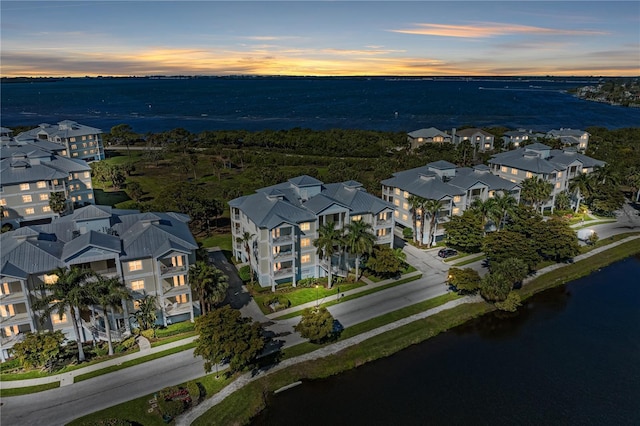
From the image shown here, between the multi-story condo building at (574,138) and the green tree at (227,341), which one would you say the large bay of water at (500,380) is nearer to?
the green tree at (227,341)

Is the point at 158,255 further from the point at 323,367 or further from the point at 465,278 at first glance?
the point at 465,278

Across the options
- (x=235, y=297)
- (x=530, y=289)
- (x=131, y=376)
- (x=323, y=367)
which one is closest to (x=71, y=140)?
(x=235, y=297)

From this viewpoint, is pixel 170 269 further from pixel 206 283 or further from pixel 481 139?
pixel 481 139

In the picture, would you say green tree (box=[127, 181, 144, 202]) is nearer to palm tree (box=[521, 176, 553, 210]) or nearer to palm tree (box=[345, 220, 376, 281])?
palm tree (box=[345, 220, 376, 281])

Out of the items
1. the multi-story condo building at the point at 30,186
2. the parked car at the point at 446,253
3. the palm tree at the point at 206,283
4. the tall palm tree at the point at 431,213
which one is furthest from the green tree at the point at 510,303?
the multi-story condo building at the point at 30,186

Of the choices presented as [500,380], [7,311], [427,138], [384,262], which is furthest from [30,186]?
[427,138]

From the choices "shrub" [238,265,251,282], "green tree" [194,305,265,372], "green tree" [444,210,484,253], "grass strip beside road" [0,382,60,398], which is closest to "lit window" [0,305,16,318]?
"grass strip beside road" [0,382,60,398]
